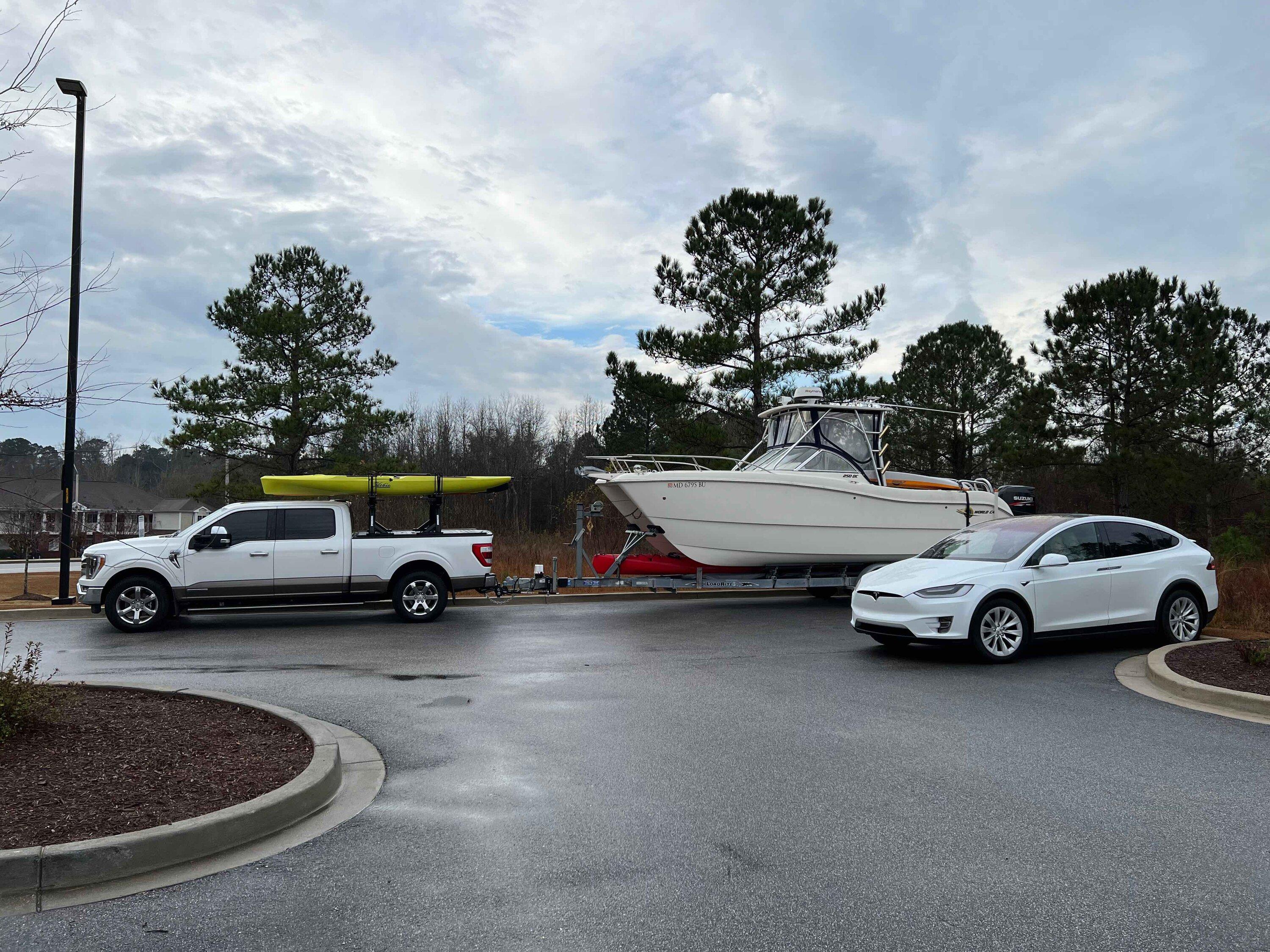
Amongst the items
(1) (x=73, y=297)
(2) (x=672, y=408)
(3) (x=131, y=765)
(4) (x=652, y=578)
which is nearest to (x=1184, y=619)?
(4) (x=652, y=578)

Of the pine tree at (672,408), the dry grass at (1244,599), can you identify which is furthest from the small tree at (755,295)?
the dry grass at (1244,599)

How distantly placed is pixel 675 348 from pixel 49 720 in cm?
2258

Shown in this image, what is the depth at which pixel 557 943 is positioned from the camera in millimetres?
3744

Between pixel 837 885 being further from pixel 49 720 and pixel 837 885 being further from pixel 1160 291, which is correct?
pixel 1160 291

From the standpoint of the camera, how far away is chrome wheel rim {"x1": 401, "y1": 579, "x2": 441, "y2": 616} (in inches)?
569

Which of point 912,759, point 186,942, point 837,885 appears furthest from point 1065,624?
point 186,942

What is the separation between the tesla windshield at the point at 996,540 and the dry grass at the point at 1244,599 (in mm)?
4009

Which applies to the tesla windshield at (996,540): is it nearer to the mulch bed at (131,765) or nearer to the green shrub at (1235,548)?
the mulch bed at (131,765)

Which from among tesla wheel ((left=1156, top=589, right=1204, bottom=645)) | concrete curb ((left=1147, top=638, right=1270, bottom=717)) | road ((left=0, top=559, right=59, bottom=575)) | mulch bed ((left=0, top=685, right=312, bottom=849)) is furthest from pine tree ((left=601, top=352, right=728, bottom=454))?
mulch bed ((left=0, top=685, right=312, bottom=849))

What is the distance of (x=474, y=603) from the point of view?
16.9m

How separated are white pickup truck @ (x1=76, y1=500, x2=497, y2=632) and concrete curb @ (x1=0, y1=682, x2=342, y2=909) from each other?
344 inches

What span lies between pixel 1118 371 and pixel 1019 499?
45.1ft

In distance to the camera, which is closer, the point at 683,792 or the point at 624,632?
the point at 683,792

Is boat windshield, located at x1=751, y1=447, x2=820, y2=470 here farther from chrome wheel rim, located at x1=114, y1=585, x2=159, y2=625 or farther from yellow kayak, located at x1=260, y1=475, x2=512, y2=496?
chrome wheel rim, located at x1=114, y1=585, x2=159, y2=625
